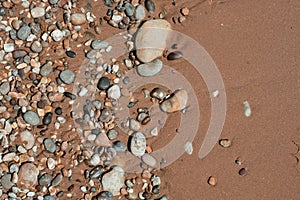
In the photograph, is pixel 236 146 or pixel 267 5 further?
pixel 267 5

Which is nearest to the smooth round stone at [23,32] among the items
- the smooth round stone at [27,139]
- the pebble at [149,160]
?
the smooth round stone at [27,139]

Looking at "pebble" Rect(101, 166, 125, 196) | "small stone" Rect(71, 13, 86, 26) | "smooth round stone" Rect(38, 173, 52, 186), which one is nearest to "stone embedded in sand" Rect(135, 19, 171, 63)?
"small stone" Rect(71, 13, 86, 26)

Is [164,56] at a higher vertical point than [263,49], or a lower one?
lower

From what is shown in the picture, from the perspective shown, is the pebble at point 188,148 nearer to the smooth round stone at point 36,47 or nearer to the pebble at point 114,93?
the pebble at point 114,93

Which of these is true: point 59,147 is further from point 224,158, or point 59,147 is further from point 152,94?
point 224,158

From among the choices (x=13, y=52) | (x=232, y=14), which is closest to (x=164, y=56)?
(x=232, y=14)

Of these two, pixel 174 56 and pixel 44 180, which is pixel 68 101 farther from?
pixel 174 56

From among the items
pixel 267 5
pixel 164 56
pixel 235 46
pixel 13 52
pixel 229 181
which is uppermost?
pixel 267 5
